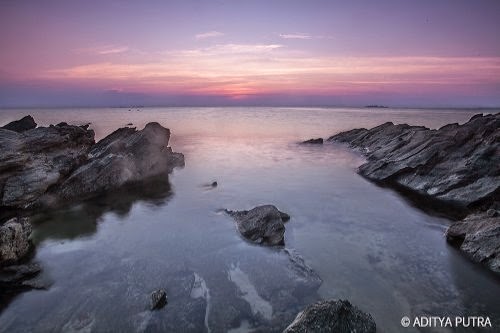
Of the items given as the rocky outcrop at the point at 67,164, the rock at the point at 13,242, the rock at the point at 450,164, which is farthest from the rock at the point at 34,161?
the rock at the point at 450,164

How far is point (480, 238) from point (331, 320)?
473 inches

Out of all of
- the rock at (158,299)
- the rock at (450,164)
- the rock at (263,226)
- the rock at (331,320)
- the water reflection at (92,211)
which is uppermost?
the rock at (450,164)

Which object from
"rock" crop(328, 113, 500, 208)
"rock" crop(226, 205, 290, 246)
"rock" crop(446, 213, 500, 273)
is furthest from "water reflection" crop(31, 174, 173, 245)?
"rock" crop(328, 113, 500, 208)

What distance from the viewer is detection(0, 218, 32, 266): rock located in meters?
16.8

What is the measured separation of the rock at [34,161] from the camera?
24062mm

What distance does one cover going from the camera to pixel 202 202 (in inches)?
1150

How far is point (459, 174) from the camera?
28266 mm

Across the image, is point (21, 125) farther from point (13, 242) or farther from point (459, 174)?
point (459, 174)

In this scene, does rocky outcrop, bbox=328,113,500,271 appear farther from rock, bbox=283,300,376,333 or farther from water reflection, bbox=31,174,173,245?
water reflection, bbox=31,174,173,245

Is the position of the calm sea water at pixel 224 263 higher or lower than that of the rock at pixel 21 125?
lower

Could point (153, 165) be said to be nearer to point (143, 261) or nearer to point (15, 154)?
point (15, 154)

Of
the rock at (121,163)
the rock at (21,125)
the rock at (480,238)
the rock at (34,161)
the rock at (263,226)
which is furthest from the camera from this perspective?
the rock at (21,125)

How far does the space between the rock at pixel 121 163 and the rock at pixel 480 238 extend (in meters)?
29.7

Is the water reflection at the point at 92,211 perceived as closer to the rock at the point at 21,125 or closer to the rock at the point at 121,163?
the rock at the point at 121,163
